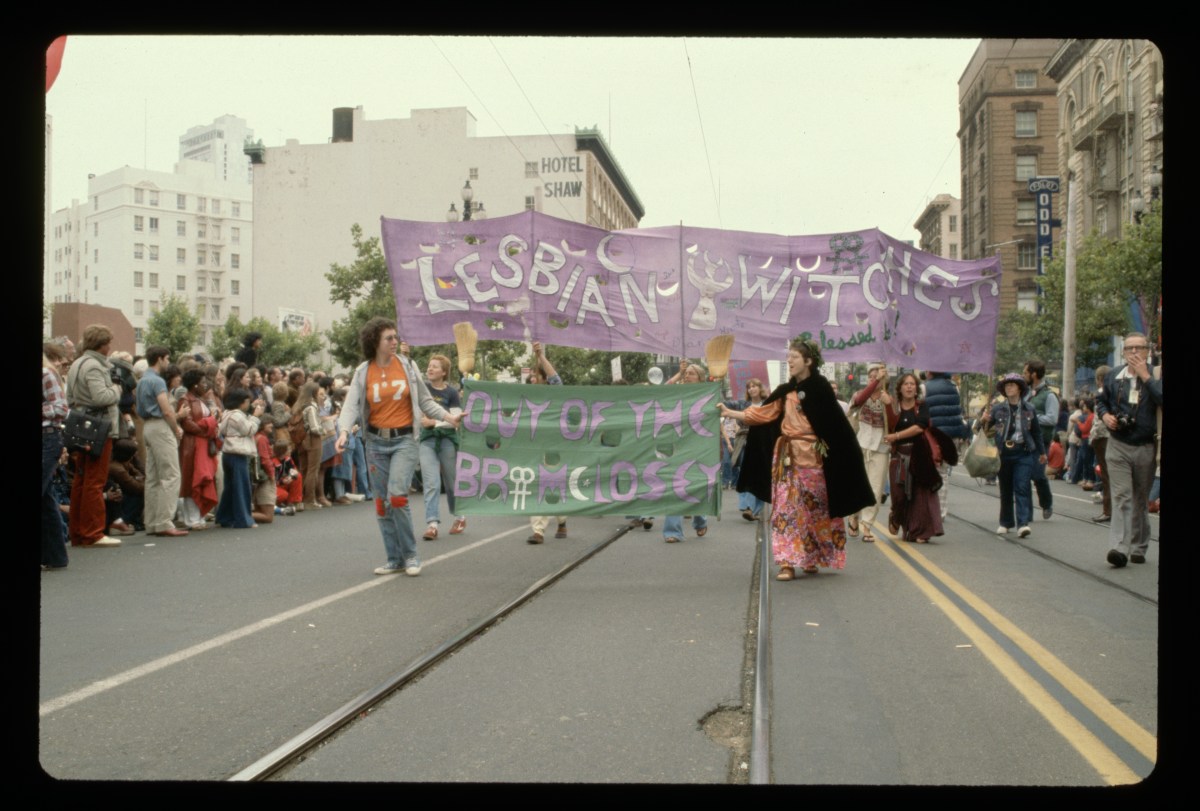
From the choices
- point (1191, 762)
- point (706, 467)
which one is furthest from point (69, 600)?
point (1191, 762)

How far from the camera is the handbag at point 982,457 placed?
1331 cm

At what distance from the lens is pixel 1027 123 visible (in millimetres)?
75125

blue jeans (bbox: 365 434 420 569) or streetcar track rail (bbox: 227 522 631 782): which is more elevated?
blue jeans (bbox: 365 434 420 569)

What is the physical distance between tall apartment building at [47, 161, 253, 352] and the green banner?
106562mm

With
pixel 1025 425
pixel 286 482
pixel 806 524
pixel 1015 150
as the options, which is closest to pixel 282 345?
pixel 1015 150

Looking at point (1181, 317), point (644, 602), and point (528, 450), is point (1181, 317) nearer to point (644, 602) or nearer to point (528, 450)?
point (644, 602)

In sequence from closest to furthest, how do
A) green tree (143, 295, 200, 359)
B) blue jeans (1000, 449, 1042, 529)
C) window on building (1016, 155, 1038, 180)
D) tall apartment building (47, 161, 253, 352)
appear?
1. blue jeans (1000, 449, 1042, 529)
2. green tree (143, 295, 200, 359)
3. window on building (1016, 155, 1038, 180)
4. tall apartment building (47, 161, 253, 352)

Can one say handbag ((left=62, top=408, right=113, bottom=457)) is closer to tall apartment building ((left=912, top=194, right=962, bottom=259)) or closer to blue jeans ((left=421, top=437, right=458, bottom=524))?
blue jeans ((left=421, top=437, right=458, bottom=524))

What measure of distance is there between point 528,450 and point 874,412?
481 centimetres

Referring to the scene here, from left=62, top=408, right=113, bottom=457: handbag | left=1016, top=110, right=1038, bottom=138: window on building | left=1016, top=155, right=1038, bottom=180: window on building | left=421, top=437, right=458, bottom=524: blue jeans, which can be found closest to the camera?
left=62, top=408, right=113, bottom=457: handbag

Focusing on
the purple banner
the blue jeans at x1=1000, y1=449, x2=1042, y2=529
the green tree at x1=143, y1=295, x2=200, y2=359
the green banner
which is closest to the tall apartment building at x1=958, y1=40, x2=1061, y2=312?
the green tree at x1=143, y1=295, x2=200, y2=359

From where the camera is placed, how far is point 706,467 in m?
9.10

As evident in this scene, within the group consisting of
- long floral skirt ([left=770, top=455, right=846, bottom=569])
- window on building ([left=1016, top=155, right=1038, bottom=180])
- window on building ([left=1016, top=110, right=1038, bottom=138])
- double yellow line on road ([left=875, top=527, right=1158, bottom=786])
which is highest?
window on building ([left=1016, top=110, right=1038, bottom=138])

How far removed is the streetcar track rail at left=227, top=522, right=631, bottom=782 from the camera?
3.92 metres
